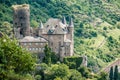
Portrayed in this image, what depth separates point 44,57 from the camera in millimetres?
105750

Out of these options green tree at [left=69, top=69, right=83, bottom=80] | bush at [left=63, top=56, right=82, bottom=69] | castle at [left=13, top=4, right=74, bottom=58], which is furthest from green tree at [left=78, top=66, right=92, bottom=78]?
castle at [left=13, top=4, right=74, bottom=58]

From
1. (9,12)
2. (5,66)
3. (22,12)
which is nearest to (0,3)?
(9,12)

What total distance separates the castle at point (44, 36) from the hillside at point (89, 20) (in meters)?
21.2

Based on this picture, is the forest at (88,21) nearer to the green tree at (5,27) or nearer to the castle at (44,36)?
the green tree at (5,27)

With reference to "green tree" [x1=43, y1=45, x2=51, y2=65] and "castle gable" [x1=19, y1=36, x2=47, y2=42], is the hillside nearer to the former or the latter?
"castle gable" [x1=19, y1=36, x2=47, y2=42]

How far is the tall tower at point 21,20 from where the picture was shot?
108 m

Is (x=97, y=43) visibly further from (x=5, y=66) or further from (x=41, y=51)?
(x=5, y=66)

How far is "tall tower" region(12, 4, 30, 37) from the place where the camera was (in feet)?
355

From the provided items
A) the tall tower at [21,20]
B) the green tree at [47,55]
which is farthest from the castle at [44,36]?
the green tree at [47,55]

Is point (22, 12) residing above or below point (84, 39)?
above

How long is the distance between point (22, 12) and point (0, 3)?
43.1m

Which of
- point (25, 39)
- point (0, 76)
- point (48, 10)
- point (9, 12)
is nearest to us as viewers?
point (0, 76)

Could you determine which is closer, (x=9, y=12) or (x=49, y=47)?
(x=49, y=47)

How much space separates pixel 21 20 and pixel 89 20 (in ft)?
183
